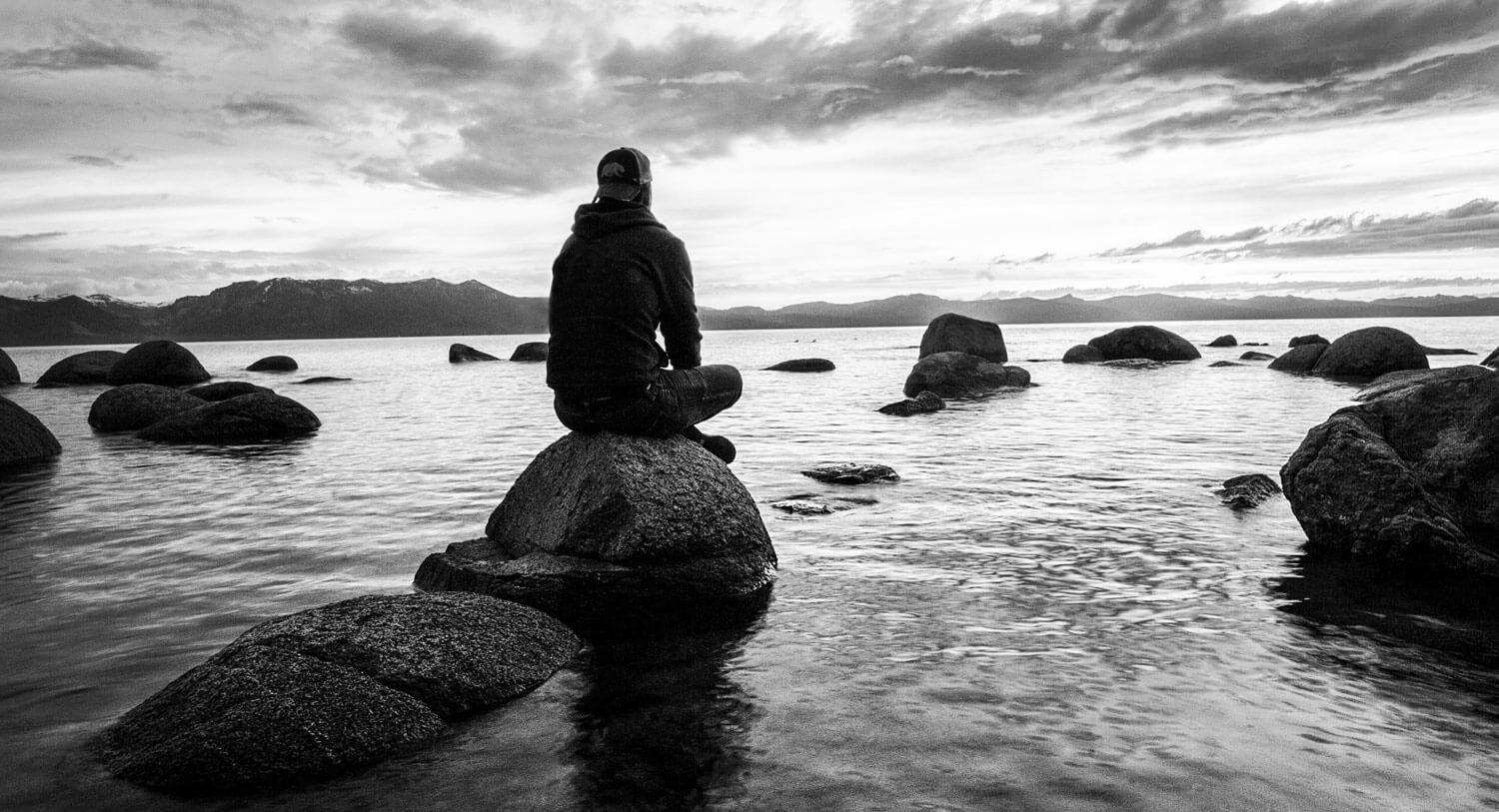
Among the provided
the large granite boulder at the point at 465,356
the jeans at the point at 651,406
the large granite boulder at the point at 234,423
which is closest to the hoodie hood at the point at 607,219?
the jeans at the point at 651,406

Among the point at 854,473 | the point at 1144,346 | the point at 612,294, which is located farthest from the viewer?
the point at 1144,346

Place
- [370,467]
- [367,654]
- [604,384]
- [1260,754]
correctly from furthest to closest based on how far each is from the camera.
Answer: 1. [370,467]
2. [604,384]
3. [367,654]
4. [1260,754]

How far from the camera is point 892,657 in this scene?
6113mm

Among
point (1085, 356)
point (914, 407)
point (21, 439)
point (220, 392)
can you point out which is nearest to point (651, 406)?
point (21, 439)

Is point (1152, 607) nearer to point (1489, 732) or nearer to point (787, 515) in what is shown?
point (1489, 732)

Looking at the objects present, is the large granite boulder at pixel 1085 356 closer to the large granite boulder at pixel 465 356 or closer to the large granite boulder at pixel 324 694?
the large granite boulder at pixel 324 694

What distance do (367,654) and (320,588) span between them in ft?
10.7

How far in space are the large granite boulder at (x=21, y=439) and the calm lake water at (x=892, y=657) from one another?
385cm

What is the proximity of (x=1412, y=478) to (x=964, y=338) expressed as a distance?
34294mm

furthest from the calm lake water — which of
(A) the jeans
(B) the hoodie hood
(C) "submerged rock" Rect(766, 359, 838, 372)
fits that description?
(C) "submerged rock" Rect(766, 359, 838, 372)

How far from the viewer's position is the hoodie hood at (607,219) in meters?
7.70

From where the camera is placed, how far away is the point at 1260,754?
4.57m

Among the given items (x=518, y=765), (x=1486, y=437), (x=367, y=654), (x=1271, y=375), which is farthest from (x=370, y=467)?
(x=1271, y=375)

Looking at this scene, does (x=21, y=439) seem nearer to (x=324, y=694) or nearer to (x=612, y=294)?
(x=612, y=294)
